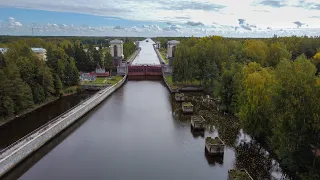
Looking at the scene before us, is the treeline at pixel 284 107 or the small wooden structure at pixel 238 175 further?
the small wooden structure at pixel 238 175

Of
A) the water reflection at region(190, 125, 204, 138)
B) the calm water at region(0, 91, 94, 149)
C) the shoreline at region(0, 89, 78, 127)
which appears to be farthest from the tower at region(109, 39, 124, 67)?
the water reflection at region(190, 125, 204, 138)

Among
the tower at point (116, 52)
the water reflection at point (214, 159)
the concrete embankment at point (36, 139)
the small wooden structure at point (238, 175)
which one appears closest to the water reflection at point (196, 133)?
the water reflection at point (214, 159)

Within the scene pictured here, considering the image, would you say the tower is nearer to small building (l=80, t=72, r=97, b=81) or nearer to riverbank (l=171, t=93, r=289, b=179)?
small building (l=80, t=72, r=97, b=81)

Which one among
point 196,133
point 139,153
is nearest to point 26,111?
point 139,153

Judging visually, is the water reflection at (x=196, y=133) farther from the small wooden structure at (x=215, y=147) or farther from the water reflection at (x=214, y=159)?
the small wooden structure at (x=215, y=147)

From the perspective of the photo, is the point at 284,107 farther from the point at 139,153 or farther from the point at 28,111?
the point at 28,111

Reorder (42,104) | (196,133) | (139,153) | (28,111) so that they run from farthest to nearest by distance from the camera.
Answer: (42,104) → (28,111) → (196,133) → (139,153)

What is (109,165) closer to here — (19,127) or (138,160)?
(138,160)
